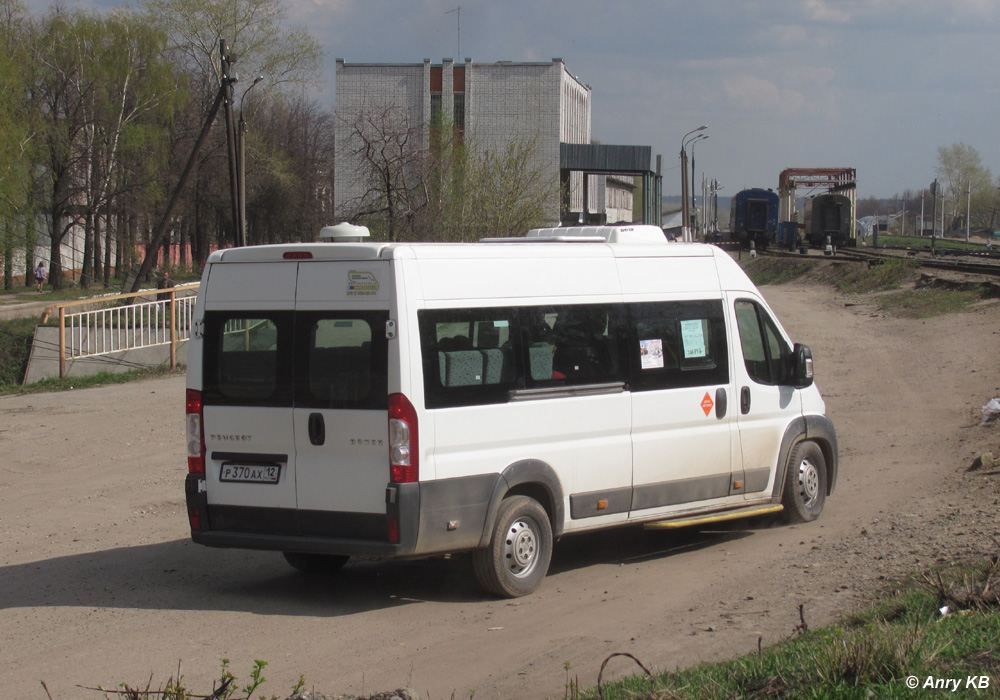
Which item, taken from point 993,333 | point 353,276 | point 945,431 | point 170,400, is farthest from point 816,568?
point 993,333

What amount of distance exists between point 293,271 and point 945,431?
30.3 ft

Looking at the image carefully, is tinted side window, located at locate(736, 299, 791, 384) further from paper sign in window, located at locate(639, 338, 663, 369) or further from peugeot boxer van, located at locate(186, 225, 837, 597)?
paper sign in window, located at locate(639, 338, 663, 369)

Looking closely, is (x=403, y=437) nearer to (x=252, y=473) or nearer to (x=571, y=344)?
(x=252, y=473)

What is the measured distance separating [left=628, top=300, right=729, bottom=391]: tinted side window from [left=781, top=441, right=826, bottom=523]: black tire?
1141mm

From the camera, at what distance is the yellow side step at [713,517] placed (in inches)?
Answer: 306

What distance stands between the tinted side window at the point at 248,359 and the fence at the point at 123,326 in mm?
12928

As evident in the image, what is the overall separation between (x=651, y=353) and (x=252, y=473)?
2.97m

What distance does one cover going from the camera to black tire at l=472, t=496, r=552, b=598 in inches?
263

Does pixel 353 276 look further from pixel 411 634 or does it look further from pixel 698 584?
pixel 698 584

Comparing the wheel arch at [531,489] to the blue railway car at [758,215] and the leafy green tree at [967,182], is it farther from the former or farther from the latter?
the leafy green tree at [967,182]

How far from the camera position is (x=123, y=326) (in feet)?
66.9

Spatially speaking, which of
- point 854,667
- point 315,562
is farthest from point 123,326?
point 854,667

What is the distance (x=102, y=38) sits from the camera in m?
47.5

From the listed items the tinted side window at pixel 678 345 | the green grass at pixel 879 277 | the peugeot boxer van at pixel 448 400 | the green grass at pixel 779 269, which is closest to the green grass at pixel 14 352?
the peugeot boxer van at pixel 448 400
